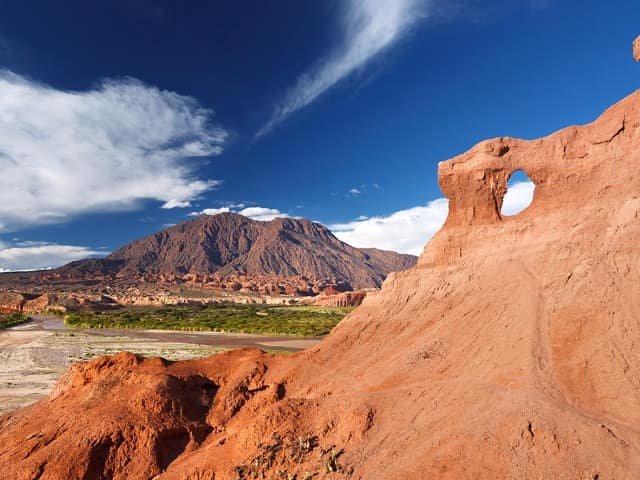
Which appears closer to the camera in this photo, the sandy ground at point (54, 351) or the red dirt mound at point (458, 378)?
the red dirt mound at point (458, 378)

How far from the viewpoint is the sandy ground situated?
30.0 meters

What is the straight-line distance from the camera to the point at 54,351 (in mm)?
51062

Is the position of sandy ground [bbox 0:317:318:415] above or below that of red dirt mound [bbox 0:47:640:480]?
below

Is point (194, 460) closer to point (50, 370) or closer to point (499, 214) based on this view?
point (499, 214)

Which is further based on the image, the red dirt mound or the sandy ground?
the sandy ground

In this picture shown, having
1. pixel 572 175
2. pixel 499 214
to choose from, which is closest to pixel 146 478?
pixel 499 214

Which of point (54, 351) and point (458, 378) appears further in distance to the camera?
point (54, 351)

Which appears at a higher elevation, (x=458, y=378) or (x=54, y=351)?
(x=458, y=378)

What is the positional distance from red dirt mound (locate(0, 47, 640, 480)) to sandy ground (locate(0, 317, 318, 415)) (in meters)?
13.0

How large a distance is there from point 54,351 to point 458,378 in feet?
176

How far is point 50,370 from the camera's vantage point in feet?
126

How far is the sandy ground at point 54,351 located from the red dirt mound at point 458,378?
42.7 ft

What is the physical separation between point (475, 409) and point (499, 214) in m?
8.82

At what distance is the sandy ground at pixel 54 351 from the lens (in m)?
30.0
